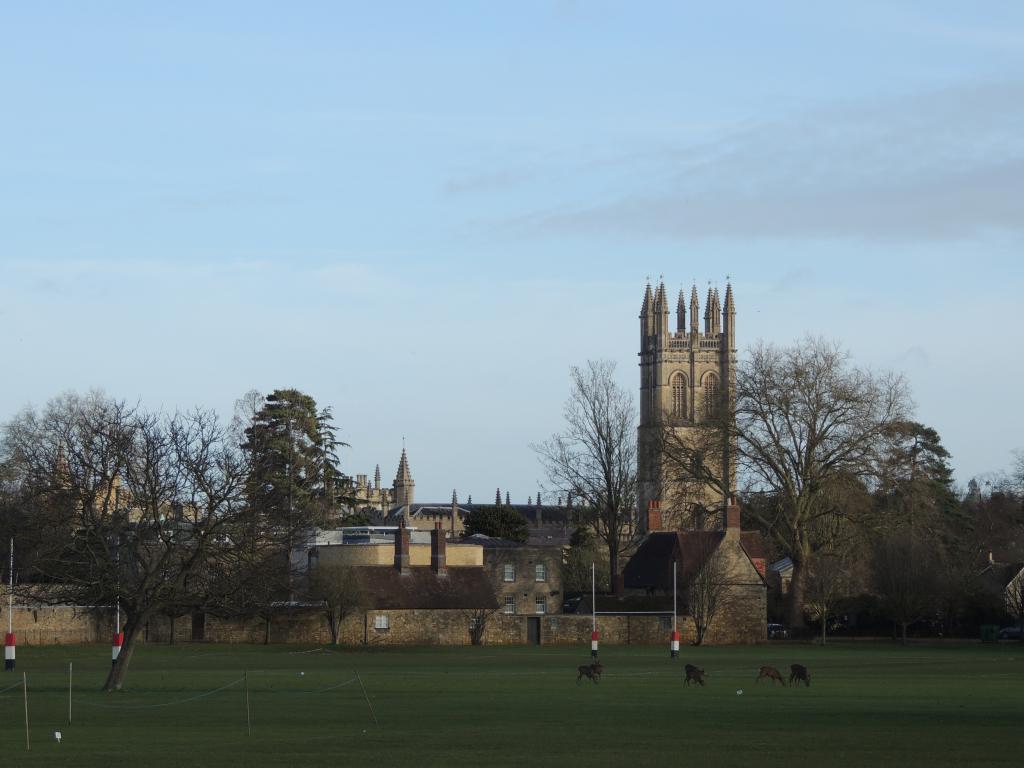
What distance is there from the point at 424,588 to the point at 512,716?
4500cm

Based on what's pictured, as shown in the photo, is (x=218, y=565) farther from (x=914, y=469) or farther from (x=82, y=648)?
(x=914, y=469)

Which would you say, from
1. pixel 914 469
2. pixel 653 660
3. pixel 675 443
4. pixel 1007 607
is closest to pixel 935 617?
pixel 1007 607

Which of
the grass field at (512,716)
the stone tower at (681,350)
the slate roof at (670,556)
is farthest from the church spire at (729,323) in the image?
the grass field at (512,716)

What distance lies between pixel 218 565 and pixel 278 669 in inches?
359

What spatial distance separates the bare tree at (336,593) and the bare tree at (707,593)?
15.2 meters

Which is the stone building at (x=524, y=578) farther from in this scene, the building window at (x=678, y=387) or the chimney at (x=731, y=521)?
the building window at (x=678, y=387)

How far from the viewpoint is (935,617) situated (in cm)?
8238

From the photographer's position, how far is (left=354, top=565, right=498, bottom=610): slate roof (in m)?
74.3

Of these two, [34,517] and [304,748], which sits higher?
[34,517]

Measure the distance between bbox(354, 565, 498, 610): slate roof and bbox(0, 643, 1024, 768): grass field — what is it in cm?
2013

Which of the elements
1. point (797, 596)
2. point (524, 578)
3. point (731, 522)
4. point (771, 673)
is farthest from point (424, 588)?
point (771, 673)

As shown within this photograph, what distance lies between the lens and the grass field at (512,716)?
24.4 metres

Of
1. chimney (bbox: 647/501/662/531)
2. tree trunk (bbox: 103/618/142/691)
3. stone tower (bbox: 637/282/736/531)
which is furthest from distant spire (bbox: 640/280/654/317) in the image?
tree trunk (bbox: 103/618/142/691)

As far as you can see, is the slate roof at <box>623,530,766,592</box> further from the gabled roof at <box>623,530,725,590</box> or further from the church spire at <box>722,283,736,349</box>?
the church spire at <box>722,283,736,349</box>
